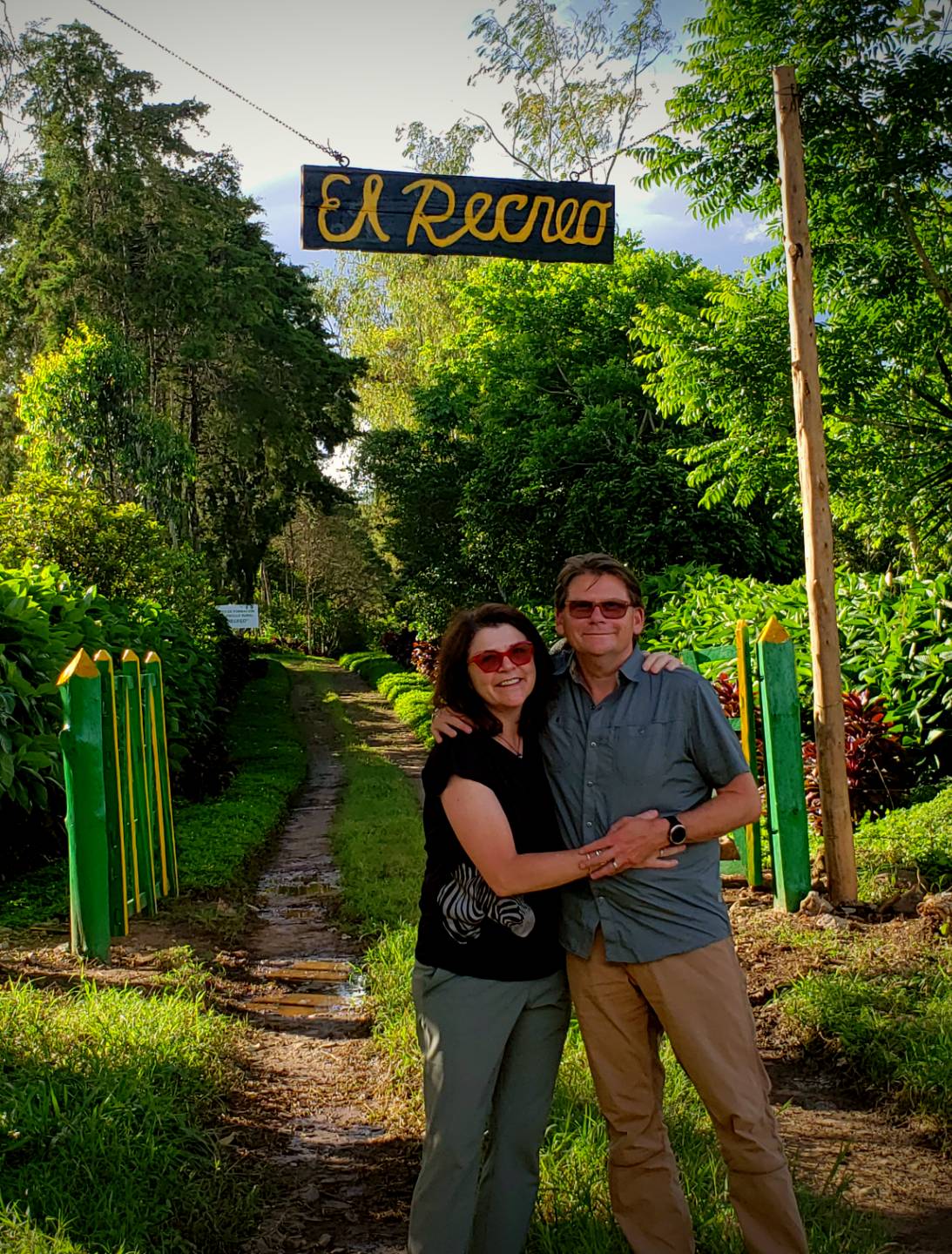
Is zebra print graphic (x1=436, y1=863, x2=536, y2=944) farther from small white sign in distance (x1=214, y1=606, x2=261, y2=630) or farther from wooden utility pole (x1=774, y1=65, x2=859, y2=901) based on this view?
small white sign in distance (x1=214, y1=606, x2=261, y2=630)

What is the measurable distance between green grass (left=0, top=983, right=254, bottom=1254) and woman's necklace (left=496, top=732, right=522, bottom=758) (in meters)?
1.58

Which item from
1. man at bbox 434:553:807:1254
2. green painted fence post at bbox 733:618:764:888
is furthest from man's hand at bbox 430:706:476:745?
green painted fence post at bbox 733:618:764:888

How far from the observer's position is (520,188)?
16.8ft

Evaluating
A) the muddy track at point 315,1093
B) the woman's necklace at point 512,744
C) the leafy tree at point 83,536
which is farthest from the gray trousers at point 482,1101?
the leafy tree at point 83,536

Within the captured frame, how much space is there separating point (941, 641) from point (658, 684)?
5387mm

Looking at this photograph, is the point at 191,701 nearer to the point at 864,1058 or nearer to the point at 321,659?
the point at 864,1058

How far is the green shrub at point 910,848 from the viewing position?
20.1 ft

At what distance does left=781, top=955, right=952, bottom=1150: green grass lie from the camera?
3879 millimetres

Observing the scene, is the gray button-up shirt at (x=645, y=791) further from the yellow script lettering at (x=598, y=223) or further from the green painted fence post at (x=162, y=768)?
the green painted fence post at (x=162, y=768)

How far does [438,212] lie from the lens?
5.05 meters

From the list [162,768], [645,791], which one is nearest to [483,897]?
[645,791]

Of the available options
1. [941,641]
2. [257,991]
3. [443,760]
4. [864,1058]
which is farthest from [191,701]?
[443,760]

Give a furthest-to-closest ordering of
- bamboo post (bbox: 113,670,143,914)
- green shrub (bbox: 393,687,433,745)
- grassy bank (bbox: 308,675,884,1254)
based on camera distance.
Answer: green shrub (bbox: 393,687,433,745) < bamboo post (bbox: 113,670,143,914) < grassy bank (bbox: 308,675,884,1254)

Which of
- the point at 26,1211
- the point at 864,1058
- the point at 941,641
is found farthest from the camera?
the point at 941,641
